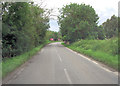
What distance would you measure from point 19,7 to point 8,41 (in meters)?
3.41

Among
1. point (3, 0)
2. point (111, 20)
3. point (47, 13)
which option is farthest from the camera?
point (111, 20)

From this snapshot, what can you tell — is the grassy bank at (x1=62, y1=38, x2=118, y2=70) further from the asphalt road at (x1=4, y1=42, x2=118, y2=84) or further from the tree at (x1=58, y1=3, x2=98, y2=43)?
the tree at (x1=58, y1=3, x2=98, y2=43)

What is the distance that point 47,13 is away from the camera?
2592 centimetres

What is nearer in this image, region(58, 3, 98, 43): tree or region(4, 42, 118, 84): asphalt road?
region(4, 42, 118, 84): asphalt road

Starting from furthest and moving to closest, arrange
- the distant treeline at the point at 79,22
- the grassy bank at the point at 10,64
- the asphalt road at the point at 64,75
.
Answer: the distant treeline at the point at 79,22 → the grassy bank at the point at 10,64 → the asphalt road at the point at 64,75

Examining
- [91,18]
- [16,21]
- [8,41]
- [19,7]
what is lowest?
[8,41]

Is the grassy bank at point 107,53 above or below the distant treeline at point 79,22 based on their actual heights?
below

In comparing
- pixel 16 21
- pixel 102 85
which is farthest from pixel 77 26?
pixel 102 85

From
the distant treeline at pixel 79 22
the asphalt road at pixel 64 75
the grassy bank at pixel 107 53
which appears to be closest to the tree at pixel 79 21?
the distant treeline at pixel 79 22

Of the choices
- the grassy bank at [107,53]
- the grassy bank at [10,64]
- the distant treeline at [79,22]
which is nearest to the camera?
the grassy bank at [10,64]

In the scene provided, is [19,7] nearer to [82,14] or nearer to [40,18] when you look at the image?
[40,18]

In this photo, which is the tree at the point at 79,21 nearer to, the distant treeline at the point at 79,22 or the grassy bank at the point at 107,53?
the distant treeline at the point at 79,22

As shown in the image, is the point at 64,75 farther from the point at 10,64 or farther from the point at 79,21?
the point at 79,21

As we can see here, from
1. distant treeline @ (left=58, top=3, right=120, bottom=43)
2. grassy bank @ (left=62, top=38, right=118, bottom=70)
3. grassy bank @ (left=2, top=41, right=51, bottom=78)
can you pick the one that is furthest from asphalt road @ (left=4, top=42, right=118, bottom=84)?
distant treeline @ (left=58, top=3, right=120, bottom=43)
